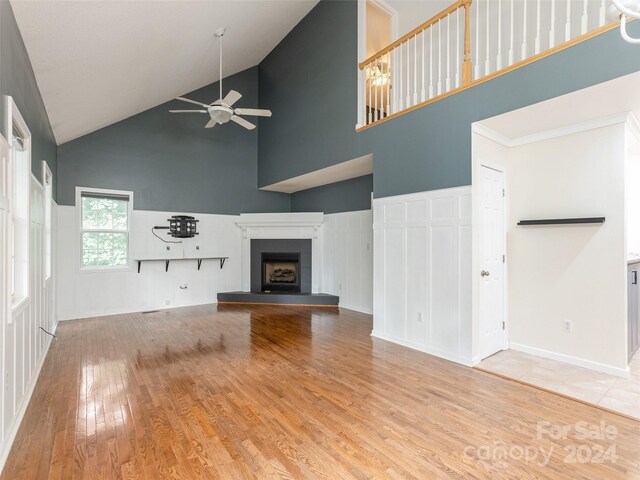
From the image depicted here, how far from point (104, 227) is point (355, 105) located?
4956mm

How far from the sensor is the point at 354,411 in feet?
8.20

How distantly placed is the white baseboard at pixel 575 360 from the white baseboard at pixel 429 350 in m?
0.96

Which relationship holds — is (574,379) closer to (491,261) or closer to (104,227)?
(491,261)

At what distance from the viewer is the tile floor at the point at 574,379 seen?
2656 millimetres

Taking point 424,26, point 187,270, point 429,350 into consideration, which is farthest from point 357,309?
point 424,26

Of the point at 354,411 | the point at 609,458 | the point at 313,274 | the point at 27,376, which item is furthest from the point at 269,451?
the point at 313,274

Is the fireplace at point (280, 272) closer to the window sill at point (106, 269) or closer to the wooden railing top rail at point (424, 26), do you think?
the window sill at point (106, 269)

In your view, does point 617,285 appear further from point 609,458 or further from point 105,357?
point 105,357

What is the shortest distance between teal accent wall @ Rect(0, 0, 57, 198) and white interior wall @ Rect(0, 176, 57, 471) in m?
0.41

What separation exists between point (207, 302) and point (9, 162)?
203 inches

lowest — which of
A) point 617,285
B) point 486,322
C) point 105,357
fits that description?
point 105,357

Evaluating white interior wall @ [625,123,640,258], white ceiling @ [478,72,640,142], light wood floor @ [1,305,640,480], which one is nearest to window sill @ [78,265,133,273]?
light wood floor @ [1,305,640,480]

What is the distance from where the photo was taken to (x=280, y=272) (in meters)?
7.45

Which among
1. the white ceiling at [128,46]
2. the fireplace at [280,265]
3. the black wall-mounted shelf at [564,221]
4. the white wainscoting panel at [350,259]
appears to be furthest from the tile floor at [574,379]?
the white ceiling at [128,46]
